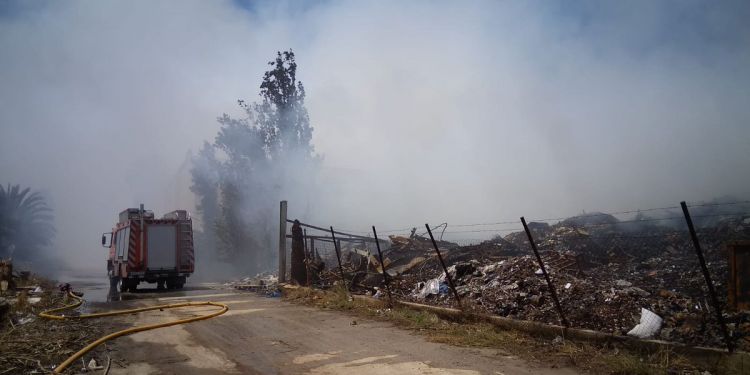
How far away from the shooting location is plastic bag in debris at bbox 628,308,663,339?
5.59m

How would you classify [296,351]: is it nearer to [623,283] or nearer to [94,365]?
[94,365]

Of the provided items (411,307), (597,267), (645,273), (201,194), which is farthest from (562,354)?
(201,194)

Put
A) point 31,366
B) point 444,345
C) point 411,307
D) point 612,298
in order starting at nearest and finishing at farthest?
point 31,366 → point 444,345 → point 612,298 → point 411,307

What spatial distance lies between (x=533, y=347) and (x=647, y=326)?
142cm

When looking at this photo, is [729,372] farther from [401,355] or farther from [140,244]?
[140,244]

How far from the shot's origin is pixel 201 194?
29.6 m

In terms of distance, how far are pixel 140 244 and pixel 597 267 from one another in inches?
563

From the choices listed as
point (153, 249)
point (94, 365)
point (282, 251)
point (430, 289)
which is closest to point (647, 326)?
point (430, 289)

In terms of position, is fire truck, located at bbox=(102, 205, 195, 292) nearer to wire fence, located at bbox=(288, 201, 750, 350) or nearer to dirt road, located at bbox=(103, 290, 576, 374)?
wire fence, located at bbox=(288, 201, 750, 350)

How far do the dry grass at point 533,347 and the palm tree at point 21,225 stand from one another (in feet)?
140

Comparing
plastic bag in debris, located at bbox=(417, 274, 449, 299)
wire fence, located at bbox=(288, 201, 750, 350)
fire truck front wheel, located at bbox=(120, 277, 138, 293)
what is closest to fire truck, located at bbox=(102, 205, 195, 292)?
fire truck front wheel, located at bbox=(120, 277, 138, 293)

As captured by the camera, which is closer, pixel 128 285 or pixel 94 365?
pixel 94 365

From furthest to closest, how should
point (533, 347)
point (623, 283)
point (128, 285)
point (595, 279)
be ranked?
point (128, 285) < point (595, 279) < point (623, 283) < point (533, 347)

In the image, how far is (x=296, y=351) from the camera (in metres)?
6.03
